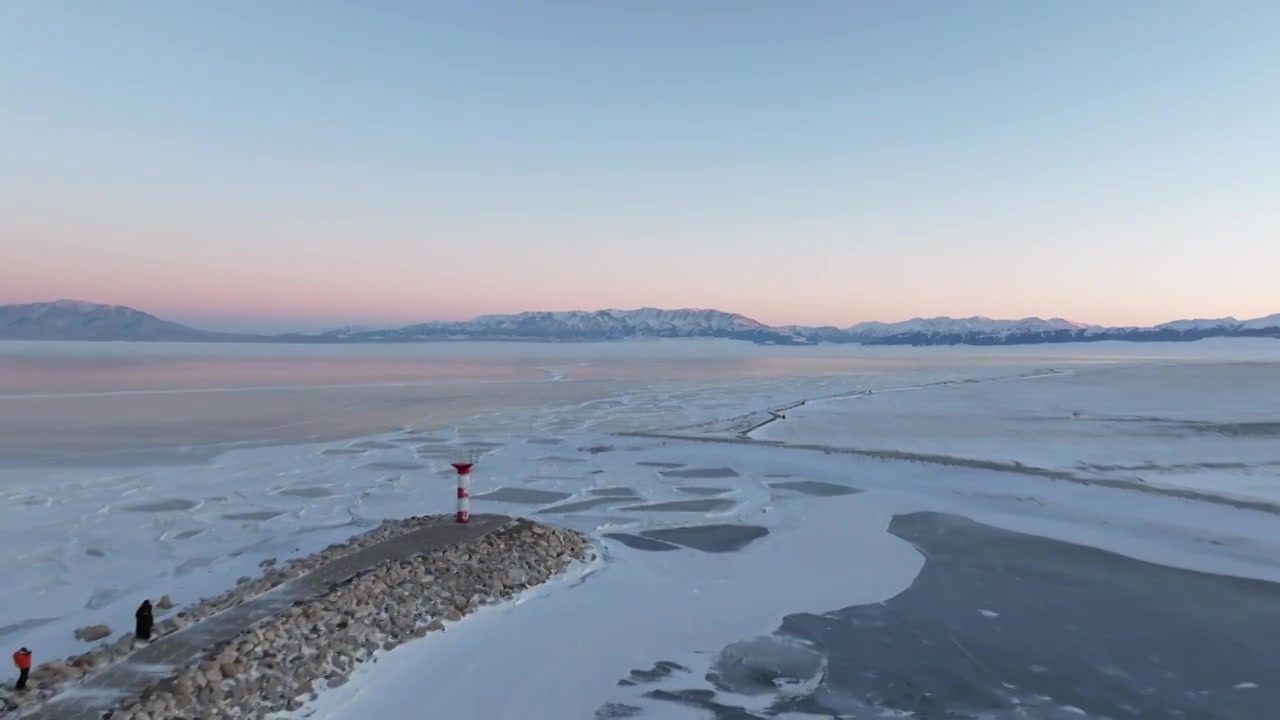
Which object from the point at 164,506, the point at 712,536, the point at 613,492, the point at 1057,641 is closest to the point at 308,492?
the point at 164,506

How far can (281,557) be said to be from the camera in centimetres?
891

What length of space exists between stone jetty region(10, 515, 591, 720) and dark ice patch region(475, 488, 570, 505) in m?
3.36

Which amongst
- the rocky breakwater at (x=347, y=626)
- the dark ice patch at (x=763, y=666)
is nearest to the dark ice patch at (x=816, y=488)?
the rocky breakwater at (x=347, y=626)

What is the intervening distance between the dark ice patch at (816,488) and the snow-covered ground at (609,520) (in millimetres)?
96

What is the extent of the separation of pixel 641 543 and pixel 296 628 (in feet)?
16.3

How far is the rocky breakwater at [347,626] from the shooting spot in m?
4.81

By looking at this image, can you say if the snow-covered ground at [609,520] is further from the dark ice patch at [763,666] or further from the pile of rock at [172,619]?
the pile of rock at [172,619]

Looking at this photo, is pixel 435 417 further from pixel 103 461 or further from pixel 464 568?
pixel 464 568

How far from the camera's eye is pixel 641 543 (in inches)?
389

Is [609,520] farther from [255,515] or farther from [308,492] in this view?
[308,492]

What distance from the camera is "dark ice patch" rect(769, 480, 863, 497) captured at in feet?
43.8

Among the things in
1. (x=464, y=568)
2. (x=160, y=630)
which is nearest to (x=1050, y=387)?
(x=464, y=568)

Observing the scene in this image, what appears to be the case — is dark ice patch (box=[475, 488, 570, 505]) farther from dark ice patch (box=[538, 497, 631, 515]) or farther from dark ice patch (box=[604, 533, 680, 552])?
dark ice patch (box=[604, 533, 680, 552])

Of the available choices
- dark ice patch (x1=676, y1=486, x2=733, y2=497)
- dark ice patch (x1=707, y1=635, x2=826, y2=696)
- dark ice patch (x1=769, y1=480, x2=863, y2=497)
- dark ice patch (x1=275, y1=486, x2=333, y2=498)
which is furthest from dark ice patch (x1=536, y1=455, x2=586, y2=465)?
dark ice patch (x1=707, y1=635, x2=826, y2=696)
